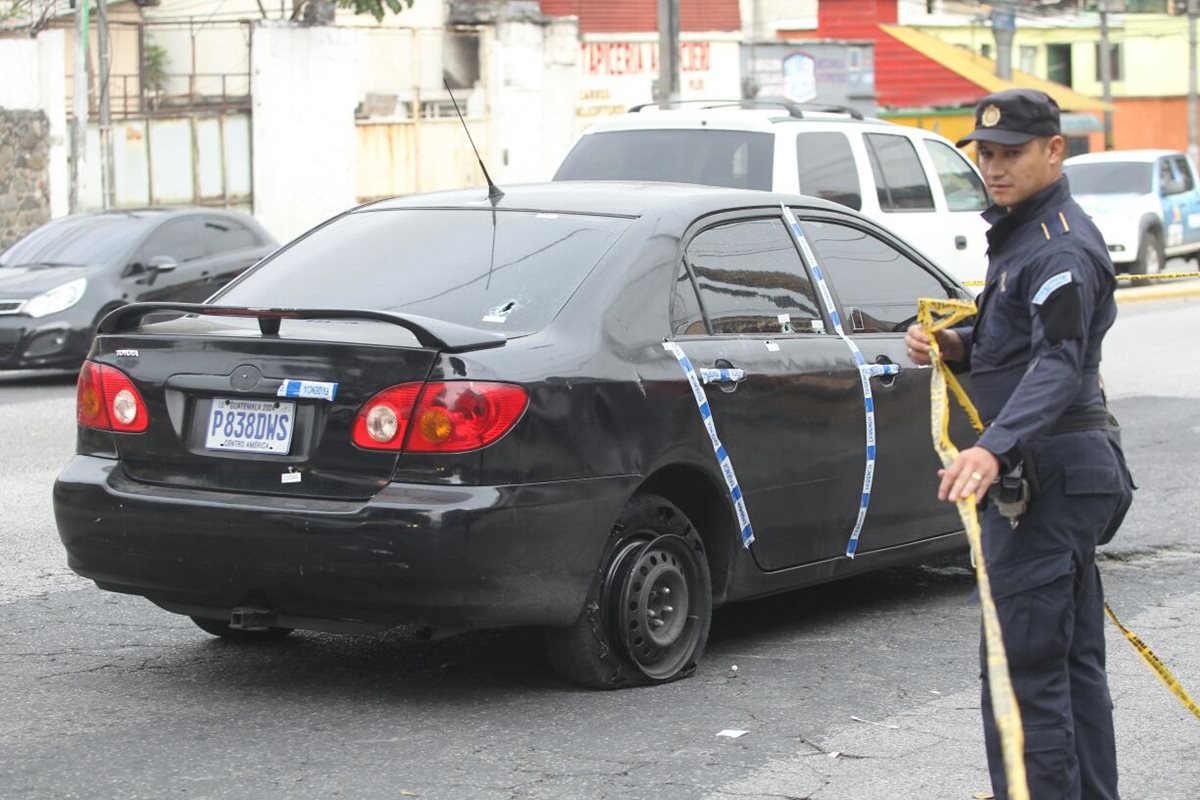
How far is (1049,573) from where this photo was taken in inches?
161

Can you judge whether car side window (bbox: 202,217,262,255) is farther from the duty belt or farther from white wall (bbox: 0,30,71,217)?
the duty belt

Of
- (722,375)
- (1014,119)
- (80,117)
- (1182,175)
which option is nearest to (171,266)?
(722,375)

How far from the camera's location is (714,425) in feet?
19.2

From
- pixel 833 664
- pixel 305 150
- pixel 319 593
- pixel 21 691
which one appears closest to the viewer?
pixel 319 593

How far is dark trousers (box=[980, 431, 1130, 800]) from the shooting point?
405 centimetres

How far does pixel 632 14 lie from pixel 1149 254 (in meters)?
19.3

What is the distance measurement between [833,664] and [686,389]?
3.56ft

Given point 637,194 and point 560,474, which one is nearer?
point 560,474

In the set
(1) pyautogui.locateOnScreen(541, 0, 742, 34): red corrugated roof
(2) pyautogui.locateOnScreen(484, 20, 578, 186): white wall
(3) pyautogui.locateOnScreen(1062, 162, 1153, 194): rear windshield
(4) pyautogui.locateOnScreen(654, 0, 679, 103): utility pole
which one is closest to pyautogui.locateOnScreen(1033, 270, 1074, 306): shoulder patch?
(4) pyautogui.locateOnScreen(654, 0, 679, 103): utility pole

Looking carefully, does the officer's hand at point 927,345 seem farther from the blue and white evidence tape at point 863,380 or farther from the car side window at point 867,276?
the car side window at point 867,276

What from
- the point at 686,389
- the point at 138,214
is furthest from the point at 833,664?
the point at 138,214

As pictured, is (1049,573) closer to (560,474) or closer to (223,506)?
(560,474)

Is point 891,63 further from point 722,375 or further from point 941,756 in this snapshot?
point 941,756

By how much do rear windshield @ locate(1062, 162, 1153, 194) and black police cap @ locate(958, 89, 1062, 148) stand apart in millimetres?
23557
